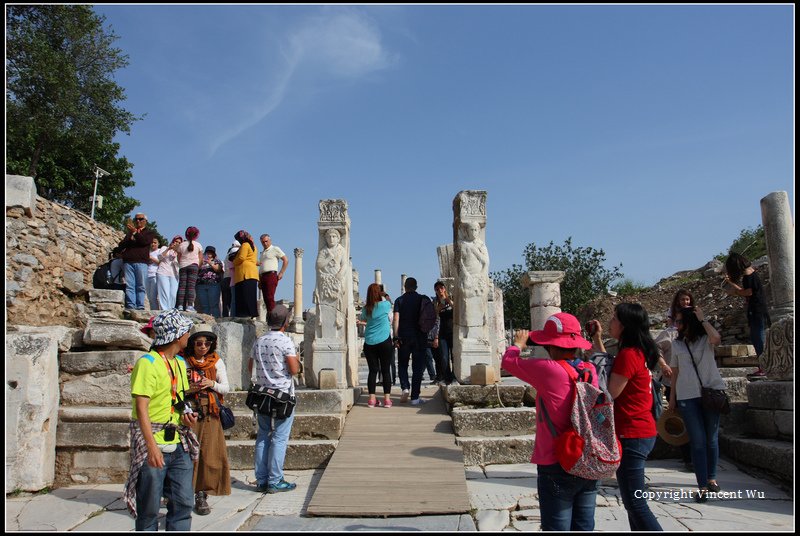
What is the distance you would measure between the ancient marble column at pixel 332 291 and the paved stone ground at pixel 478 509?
2.08 meters

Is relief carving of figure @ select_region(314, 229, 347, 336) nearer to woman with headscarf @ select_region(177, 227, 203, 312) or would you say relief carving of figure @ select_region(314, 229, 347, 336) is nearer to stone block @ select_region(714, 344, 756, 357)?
woman with headscarf @ select_region(177, 227, 203, 312)

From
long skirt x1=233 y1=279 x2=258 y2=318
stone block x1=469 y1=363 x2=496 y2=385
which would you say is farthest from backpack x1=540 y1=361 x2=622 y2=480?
long skirt x1=233 y1=279 x2=258 y2=318

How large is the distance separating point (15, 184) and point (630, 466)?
8.17m

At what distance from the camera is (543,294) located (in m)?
12.1

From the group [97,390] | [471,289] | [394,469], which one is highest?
[471,289]

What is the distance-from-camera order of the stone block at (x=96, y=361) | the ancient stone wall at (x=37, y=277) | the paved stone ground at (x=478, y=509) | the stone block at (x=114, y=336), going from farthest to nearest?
1. the ancient stone wall at (x=37, y=277)
2. the stone block at (x=114, y=336)
3. the stone block at (x=96, y=361)
4. the paved stone ground at (x=478, y=509)

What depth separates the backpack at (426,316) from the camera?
311 inches

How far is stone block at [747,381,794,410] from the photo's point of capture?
219 inches

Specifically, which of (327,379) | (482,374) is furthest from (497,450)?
(327,379)

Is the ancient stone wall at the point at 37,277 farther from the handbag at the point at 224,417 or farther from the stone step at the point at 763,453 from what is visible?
the stone step at the point at 763,453

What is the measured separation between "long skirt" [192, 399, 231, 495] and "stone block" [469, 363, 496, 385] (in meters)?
3.45

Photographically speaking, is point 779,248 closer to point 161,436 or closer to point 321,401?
point 321,401

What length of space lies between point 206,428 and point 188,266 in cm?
601

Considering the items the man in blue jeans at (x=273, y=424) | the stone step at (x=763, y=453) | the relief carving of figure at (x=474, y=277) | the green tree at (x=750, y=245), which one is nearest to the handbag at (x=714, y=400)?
the stone step at (x=763, y=453)
